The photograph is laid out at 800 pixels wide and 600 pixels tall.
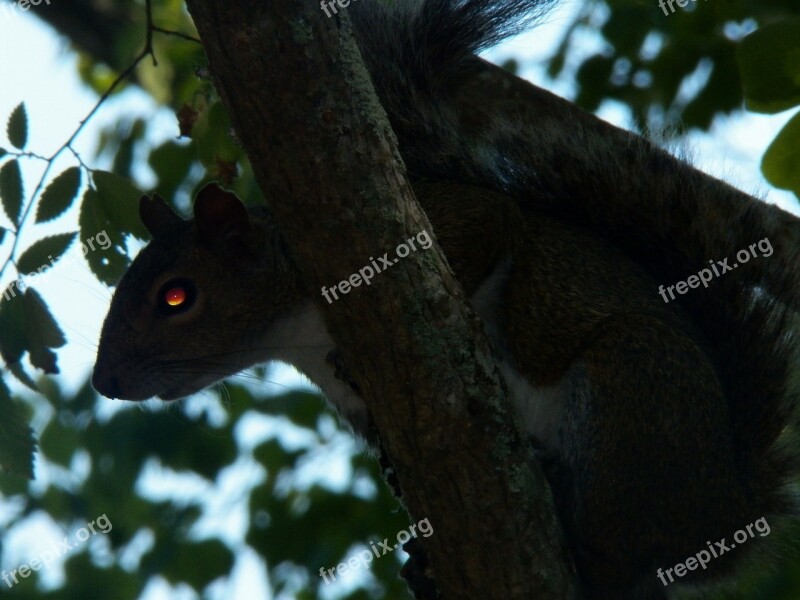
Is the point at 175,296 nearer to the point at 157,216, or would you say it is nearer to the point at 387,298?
the point at 157,216

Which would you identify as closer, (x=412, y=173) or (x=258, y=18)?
(x=258, y=18)

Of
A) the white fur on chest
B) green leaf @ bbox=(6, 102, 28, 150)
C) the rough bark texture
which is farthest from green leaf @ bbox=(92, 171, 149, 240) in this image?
the rough bark texture

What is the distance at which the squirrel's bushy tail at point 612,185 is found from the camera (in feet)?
8.48

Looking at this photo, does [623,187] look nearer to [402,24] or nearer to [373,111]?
[402,24]

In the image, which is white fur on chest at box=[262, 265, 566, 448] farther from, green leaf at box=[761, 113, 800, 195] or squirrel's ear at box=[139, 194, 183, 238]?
green leaf at box=[761, 113, 800, 195]

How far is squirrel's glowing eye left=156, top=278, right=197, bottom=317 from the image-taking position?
9.32ft

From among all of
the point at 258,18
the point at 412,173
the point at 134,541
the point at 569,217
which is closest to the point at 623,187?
the point at 569,217

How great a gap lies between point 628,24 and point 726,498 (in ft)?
6.55

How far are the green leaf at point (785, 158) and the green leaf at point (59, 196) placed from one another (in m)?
1.74

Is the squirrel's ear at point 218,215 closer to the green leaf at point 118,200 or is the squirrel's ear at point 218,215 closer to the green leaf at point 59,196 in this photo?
the green leaf at point 118,200

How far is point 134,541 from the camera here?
406 centimetres

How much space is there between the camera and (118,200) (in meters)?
2.51

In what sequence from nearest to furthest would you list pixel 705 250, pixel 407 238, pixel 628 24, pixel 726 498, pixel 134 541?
1. pixel 407 238
2. pixel 726 498
3. pixel 705 250
4. pixel 628 24
5. pixel 134 541

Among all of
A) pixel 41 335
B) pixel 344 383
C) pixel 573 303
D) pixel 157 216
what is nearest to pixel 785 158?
pixel 573 303
